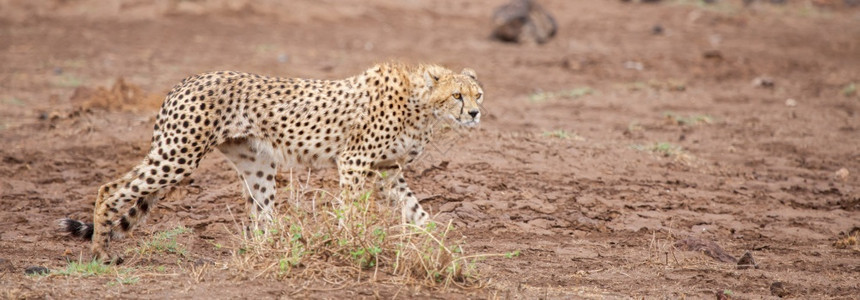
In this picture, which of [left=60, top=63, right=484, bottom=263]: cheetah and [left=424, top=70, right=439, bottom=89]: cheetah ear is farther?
[left=424, top=70, right=439, bottom=89]: cheetah ear

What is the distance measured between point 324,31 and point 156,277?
12.2 meters

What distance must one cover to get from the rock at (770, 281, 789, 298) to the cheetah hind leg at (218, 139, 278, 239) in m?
3.00

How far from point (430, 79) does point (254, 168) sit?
1251mm

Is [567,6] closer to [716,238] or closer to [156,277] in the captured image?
Result: [716,238]

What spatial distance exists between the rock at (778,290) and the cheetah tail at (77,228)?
3967 millimetres

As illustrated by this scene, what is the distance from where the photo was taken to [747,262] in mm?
6391

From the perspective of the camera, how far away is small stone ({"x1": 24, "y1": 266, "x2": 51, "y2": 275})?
533 centimetres

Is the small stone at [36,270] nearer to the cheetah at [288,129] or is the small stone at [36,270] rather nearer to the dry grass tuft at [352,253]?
the cheetah at [288,129]

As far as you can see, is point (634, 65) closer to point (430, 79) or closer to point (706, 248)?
point (706, 248)

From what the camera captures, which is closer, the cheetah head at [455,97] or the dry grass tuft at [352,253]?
the dry grass tuft at [352,253]

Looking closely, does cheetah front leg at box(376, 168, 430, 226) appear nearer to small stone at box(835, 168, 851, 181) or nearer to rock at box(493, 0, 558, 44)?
small stone at box(835, 168, 851, 181)

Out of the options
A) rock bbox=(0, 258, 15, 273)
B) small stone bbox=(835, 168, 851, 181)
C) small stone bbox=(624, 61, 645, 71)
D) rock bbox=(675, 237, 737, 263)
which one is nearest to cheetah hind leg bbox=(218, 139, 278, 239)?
rock bbox=(0, 258, 15, 273)

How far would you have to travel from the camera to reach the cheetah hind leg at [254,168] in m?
6.31

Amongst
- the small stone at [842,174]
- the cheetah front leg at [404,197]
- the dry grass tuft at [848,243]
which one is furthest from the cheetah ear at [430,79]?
the small stone at [842,174]
